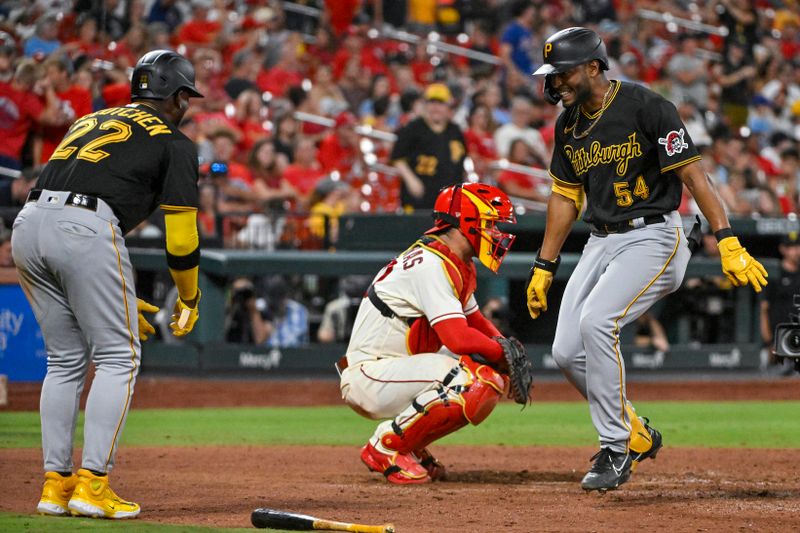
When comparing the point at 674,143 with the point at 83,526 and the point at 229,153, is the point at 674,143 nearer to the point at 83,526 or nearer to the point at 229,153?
the point at 83,526

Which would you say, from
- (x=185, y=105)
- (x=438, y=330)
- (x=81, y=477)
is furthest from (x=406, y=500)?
(x=185, y=105)

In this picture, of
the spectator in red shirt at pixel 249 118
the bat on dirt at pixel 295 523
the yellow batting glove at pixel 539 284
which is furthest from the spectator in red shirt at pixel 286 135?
the bat on dirt at pixel 295 523

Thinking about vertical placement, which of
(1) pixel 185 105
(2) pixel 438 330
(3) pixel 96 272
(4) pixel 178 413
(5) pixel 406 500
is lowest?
(4) pixel 178 413

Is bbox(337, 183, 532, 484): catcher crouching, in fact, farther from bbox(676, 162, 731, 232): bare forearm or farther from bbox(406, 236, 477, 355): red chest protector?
bbox(676, 162, 731, 232): bare forearm

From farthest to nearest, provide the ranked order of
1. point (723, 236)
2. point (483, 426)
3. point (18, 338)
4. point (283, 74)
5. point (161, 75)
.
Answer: point (283, 74) < point (18, 338) < point (483, 426) < point (723, 236) < point (161, 75)

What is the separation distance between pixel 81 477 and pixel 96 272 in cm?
84

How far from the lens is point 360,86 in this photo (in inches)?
631

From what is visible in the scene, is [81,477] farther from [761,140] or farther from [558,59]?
[761,140]

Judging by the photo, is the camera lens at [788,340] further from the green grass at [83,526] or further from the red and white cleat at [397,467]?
the green grass at [83,526]

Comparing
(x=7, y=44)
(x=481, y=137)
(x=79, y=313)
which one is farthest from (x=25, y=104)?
(x=79, y=313)

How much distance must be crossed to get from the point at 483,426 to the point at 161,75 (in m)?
5.07

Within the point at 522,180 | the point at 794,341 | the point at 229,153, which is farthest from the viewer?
the point at 522,180

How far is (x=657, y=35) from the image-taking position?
1988 cm

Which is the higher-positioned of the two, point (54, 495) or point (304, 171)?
point (304, 171)
